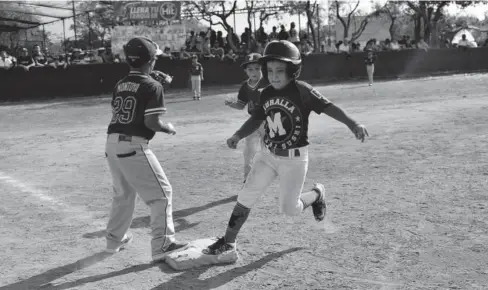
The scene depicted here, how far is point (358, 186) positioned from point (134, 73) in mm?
3679

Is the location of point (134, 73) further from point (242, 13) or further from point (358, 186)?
point (242, 13)

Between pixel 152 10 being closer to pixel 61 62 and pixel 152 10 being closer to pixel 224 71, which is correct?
pixel 224 71

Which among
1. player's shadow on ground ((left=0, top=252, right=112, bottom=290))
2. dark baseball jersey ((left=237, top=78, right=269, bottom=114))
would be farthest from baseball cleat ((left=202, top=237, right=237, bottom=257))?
dark baseball jersey ((left=237, top=78, right=269, bottom=114))

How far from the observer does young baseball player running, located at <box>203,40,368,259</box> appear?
4.57 metres

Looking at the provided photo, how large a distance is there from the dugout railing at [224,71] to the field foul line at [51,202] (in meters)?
16.1

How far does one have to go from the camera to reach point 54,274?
4586 mm

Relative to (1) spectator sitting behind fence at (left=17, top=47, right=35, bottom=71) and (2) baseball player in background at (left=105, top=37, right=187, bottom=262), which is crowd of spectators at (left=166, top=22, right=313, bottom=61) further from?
(2) baseball player in background at (left=105, top=37, right=187, bottom=262)

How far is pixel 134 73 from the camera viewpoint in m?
4.72

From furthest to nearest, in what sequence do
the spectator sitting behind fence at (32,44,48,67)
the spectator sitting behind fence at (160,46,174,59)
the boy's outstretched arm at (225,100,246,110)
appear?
the spectator sitting behind fence at (160,46,174,59) < the spectator sitting behind fence at (32,44,48,67) < the boy's outstretched arm at (225,100,246,110)

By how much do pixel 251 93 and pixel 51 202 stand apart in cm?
276

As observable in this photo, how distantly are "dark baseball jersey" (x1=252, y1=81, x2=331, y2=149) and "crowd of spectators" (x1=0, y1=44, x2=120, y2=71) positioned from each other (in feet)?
68.5

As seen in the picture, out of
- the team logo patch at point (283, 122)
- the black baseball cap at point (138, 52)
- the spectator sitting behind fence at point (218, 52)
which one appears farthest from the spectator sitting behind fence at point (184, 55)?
the team logo patch at point (283, 122)

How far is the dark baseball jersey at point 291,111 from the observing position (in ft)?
15.0

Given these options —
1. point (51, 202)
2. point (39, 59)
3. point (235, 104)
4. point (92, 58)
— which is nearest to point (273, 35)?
point (92, 58)
